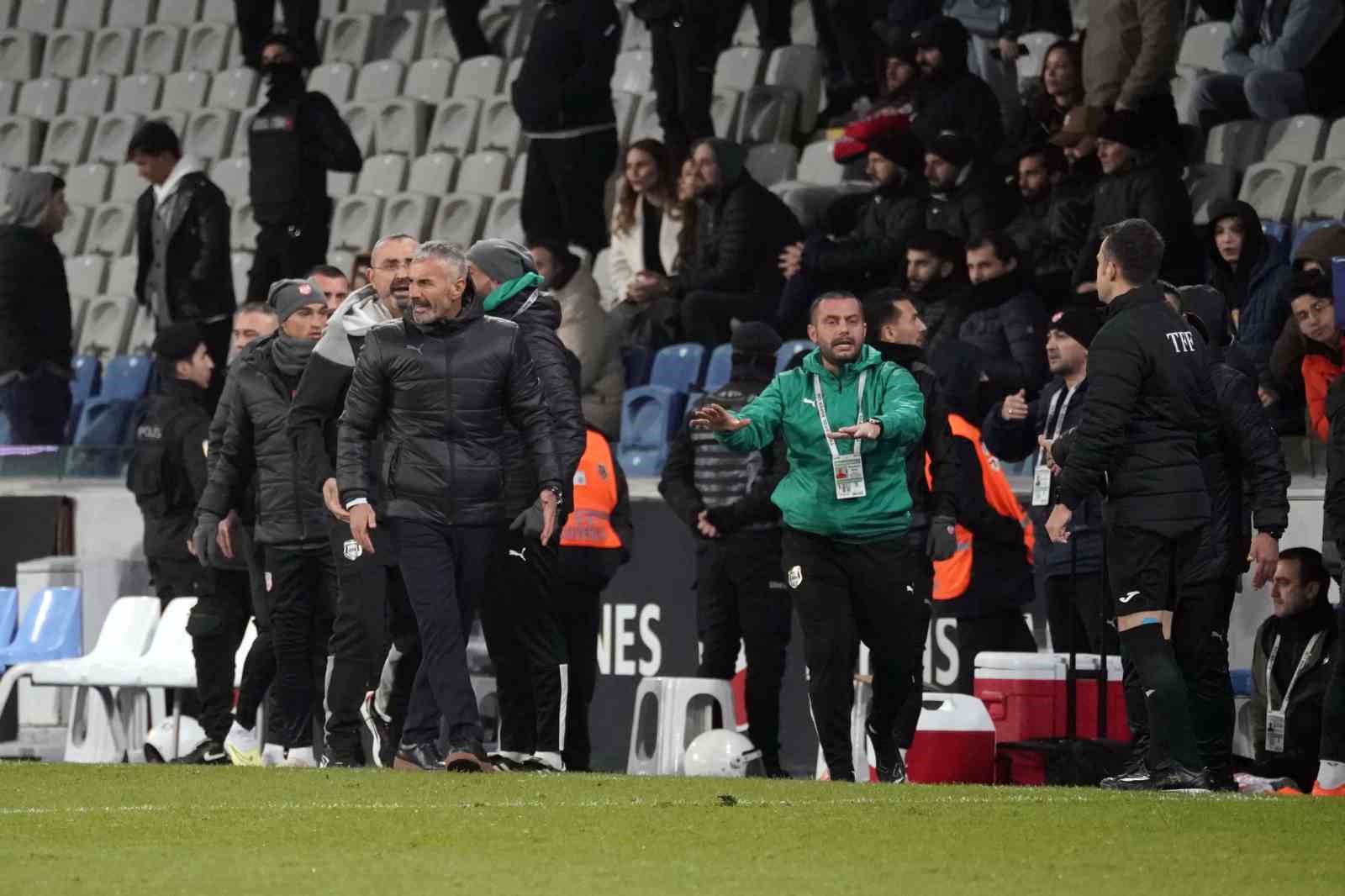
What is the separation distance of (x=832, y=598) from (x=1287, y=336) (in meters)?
2.97

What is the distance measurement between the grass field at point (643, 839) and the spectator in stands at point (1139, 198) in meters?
4.35

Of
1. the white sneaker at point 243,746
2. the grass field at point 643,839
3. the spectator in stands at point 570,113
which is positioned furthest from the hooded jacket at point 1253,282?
the spectator in stands at point 570,113

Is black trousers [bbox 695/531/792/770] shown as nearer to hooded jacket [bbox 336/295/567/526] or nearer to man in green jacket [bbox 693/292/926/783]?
man in green jacket [bbox 693/292/926/783]

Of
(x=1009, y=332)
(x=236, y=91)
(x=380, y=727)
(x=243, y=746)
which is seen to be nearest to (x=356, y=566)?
(x=380, y=727)

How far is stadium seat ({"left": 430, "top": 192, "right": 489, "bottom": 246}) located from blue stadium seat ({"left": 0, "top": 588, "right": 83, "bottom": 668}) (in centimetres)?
551

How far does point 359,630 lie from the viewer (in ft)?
32.6

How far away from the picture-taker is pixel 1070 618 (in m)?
10.5

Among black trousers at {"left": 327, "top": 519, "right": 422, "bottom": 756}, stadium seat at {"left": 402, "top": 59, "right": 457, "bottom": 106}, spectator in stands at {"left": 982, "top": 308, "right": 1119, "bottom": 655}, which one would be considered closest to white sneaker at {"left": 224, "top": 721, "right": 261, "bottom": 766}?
black trousers at {"left": 327, "top": 519, "right": 422, "bottom": 756}

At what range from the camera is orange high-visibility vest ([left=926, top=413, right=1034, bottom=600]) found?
11.2 m

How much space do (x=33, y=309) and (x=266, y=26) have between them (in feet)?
16.0

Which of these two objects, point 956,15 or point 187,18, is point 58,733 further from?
point 187,18

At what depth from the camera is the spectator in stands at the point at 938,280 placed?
1274 cm

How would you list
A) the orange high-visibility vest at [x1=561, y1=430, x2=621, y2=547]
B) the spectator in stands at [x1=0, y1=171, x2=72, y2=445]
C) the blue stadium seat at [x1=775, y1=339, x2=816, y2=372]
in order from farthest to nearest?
1. the spectator in stands at [x1=0, y1=171, x2=72, y2=445]
2. the blue stadium seat at [x1=775, y1=339, x2=816, y2=372]
3. the orange high-visibility vest at [x1=561, y1=430, x2=621, y2=547]

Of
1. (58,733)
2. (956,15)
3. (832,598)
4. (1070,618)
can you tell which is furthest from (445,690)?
(956,15)
